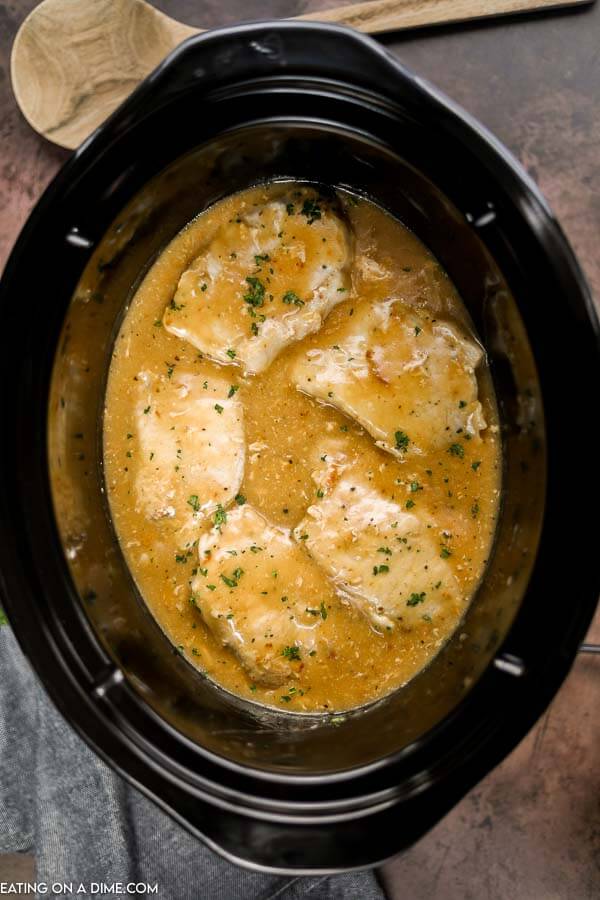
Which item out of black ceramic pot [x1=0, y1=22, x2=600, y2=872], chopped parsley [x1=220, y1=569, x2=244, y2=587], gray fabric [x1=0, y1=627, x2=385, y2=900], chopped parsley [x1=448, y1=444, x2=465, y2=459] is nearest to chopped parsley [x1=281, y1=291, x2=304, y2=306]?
black ceramic pot [x1=0, y1=22, x2=600, y2=872]

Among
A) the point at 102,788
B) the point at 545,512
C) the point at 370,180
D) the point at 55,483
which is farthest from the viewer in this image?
the point at 102,788

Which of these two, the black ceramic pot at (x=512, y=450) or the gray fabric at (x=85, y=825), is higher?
the black ceramic pot at (x=512, y=450)

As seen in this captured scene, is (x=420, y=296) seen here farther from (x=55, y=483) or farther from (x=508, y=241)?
(x=55, y=483)

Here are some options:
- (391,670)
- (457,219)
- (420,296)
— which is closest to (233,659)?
(391,670)

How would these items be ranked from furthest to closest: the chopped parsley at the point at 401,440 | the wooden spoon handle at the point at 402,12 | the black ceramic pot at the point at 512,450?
the wooden spoon handle at the point at 402,12
the chopped parsley at the point at 401,440
the black ceramic pot at the point at 512,450

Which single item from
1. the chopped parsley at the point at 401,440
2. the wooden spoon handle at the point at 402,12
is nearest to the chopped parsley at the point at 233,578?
the chopped parsley at the point at 401,440

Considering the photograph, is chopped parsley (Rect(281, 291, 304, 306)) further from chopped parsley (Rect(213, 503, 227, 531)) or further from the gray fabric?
the gray fabric

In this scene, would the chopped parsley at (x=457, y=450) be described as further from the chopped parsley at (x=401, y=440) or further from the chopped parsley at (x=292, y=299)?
the chopped parsley at (x=292, y=299)
